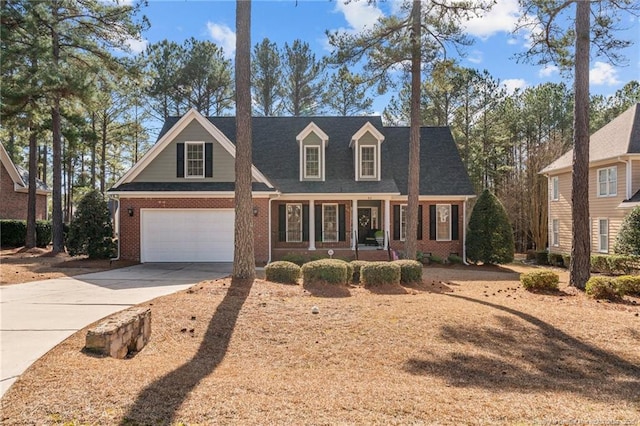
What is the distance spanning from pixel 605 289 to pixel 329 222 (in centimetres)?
1131

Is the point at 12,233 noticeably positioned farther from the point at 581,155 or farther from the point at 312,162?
the point at 581,155

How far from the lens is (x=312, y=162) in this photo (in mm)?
18172

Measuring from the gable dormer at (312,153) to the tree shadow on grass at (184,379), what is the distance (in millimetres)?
11284

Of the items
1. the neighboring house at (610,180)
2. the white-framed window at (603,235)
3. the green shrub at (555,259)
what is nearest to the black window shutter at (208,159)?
the neighboring house at (610,180)

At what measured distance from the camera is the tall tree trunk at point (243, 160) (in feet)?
30.5

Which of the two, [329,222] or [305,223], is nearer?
[305,223]

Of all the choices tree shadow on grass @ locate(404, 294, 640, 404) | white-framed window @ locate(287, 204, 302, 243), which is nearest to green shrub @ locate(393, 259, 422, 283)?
tree shadow on grass @ locate(404, 294, 640, 404)

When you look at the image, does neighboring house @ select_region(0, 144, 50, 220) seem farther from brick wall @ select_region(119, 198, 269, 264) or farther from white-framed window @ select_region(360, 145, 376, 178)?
white-framed window @ select_region(360, 145, 376, 178)

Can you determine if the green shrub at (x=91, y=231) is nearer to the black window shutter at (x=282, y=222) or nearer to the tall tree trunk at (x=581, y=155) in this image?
the black window shutter at (x=282, y=222)

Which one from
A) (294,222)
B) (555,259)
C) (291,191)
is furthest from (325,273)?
(555,259)

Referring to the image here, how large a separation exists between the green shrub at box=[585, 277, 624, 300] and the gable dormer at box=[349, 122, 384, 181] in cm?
1041

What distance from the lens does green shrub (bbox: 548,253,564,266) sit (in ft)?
65.1

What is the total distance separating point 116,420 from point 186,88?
91.9 ft

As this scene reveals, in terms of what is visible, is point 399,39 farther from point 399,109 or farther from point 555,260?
point 399,109
